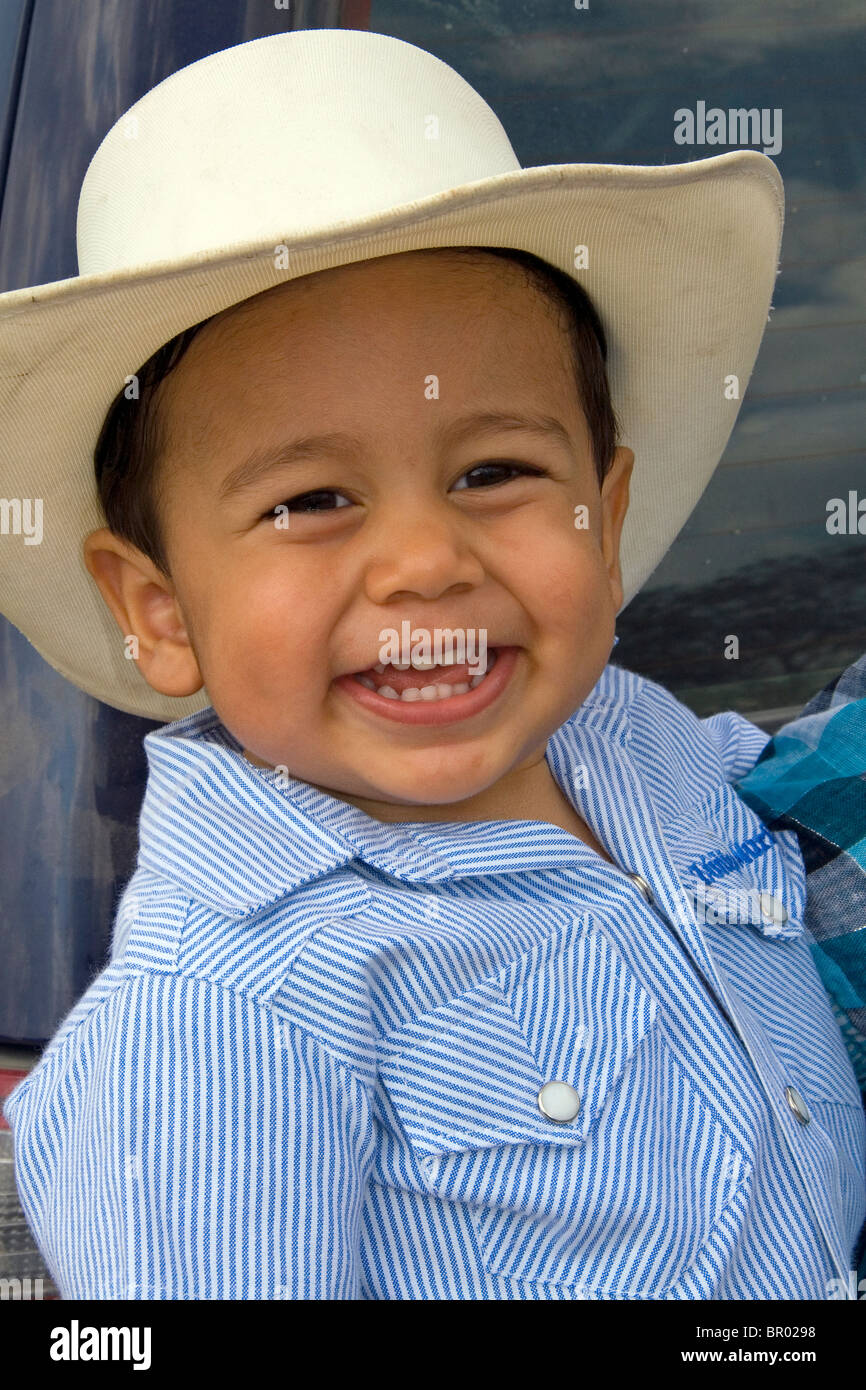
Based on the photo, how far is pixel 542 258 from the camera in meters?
1.48

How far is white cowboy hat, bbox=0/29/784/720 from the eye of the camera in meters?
1.29

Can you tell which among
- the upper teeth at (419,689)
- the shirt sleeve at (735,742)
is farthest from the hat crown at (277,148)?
the shirt sleeve at (735,742)

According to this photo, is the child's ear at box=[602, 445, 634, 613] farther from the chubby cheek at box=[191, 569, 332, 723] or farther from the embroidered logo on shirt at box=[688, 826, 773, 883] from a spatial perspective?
the chubby cheek at box=[191, 569, 332, 723]

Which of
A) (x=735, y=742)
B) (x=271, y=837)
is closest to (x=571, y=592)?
(x=271, y=837)

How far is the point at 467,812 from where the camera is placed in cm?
162

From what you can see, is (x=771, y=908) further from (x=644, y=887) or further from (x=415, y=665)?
(x=415, y=665)

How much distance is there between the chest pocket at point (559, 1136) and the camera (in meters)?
1.35

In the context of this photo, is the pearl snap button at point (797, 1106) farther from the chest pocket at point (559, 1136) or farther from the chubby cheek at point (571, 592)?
the chubby cheek at point (571, 592)

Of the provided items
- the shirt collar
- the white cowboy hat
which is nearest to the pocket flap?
the shirt collar

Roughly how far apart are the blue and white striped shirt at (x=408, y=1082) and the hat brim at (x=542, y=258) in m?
0.23

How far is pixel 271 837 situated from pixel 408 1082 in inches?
10.1

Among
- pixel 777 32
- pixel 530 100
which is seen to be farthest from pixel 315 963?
pixel 777 32

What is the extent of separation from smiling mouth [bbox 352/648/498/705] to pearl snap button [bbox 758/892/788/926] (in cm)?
48

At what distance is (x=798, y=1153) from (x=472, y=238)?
919 mm
